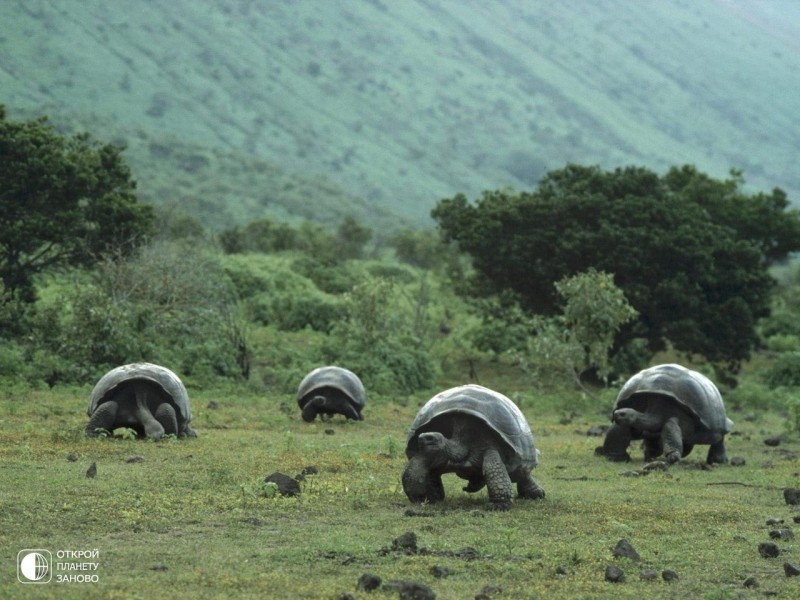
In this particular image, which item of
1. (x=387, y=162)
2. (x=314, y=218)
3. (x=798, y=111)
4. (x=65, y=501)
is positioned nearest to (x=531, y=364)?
(x=65, y=501)

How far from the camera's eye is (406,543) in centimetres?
860

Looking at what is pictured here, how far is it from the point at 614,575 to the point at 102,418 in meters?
8.03

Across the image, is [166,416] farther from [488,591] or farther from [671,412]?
[488,591]

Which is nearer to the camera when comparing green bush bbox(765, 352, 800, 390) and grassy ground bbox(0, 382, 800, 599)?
grassy ground bbox(0, 382, 800, 599)

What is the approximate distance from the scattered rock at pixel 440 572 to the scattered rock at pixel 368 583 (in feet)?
1.75

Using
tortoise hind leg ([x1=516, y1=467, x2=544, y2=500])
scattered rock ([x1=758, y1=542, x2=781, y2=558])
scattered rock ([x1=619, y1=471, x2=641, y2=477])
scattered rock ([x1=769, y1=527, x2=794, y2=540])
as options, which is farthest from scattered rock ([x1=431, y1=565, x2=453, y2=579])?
scattered rock ([x1=619, y1=471, x2=641, y2=477])

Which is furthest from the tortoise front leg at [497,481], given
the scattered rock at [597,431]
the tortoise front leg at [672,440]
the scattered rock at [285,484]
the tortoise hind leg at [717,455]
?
the scattered rock at [597,431]

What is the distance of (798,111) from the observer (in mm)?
169250

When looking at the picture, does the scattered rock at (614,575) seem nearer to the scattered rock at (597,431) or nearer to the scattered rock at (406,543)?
the scattered rock at (406,543)

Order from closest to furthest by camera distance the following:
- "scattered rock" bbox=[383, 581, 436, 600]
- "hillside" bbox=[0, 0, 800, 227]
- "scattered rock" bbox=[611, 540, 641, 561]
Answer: "scattered rock" bbox=[383, 581, 436, 600], "scattered rock" bbox=[611, 540, 641, 561], "hillside" bbox=[0, 0, 800, 227]

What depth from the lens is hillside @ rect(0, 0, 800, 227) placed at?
88.7 m

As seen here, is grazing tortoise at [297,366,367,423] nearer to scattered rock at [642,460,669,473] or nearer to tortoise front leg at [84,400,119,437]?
tortoise front leg at [84,400,119,437]

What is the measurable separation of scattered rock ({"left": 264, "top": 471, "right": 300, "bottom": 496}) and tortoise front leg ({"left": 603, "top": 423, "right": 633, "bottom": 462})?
5.28m

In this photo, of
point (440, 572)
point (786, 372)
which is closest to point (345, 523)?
point (440, 572)
